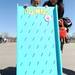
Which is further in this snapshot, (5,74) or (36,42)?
(5,74)

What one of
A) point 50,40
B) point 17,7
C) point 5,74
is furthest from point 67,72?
point 17,7

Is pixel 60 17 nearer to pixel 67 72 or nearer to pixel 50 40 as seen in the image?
pixel 50 40

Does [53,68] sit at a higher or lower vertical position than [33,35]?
lower

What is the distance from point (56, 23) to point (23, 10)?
0.64 m

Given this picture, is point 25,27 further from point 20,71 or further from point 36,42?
point 20,71

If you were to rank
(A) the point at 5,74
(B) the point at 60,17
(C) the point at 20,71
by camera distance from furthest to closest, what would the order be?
(A) the point at 5,74, (B) the point at 60,17, (C) the point at 20,71

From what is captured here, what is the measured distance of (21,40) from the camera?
5539 mm

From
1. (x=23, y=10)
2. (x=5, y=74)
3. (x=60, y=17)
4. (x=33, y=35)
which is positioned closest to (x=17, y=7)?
(x=23, y=10)

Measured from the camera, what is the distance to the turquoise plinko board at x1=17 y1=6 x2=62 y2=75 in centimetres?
553

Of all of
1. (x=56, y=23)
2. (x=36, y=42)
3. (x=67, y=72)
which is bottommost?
(x=67, y=72)

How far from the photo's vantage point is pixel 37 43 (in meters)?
5.58

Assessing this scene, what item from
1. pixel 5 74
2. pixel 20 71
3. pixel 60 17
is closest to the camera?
pixel 20 71

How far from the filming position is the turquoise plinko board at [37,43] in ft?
18.1

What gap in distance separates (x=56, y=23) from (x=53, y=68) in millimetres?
818
